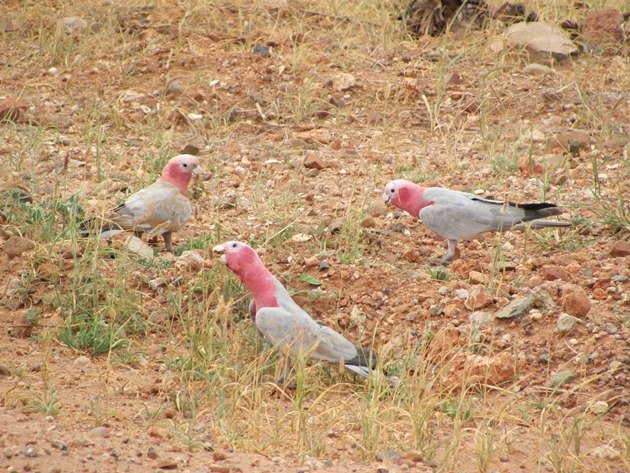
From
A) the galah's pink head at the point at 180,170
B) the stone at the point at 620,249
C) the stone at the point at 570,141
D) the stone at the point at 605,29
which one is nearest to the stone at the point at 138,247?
the galah's pink head at the point at 180,170

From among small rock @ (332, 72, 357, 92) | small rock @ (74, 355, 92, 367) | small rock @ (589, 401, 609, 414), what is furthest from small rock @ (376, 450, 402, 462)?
small rock @ (332, 72, 357, 92)

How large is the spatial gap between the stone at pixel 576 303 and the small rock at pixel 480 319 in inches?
14.2

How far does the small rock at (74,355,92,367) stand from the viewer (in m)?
4.99

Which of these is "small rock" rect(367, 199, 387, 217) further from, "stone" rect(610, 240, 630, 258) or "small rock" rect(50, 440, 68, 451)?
"small rock" rect(50, 440, 68, 451)

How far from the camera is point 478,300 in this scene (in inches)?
207

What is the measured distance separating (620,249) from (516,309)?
3.03 ft

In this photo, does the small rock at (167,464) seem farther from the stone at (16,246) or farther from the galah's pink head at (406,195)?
the galah's pink head at (406,195)

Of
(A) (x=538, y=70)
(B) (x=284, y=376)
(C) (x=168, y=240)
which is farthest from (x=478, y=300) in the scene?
(A) (x=538, y=70)

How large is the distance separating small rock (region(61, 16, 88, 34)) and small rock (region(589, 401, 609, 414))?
20.4 ft

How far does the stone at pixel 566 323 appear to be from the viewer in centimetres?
498

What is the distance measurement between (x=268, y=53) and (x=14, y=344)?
14.3ft

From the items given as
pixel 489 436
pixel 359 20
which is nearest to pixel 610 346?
pixel 489 436

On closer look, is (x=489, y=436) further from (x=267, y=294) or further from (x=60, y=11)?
(x=60, y=11)

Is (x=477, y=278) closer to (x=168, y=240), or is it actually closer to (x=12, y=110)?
(x=168, y=240)
